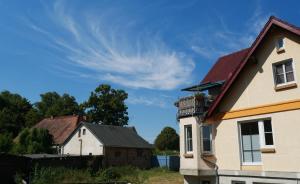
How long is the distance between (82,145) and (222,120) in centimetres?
3517

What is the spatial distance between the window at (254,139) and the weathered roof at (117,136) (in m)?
32.0

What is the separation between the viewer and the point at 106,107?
75.1 m

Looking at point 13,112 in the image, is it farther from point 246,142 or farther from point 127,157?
point 246,142

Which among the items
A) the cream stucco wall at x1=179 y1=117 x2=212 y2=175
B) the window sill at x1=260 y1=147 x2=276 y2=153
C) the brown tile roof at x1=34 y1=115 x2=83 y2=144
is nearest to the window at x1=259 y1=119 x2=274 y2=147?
the window sill at x1=260 y1=147 x2=276 y2=153

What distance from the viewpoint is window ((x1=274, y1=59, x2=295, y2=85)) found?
52.4ft

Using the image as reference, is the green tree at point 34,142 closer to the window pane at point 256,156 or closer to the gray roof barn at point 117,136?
the gray roof barn at point 117,136

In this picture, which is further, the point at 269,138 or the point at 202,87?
the point at 202,87

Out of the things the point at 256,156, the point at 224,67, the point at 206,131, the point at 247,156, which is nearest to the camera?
the point at 256,156

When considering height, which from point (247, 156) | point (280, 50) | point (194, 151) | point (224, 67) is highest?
point (224, 67)

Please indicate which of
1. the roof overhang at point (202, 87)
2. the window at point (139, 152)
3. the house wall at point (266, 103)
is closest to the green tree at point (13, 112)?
the window at point (139, 152)

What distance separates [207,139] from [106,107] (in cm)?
5667

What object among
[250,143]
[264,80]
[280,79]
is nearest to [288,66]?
[280,79]

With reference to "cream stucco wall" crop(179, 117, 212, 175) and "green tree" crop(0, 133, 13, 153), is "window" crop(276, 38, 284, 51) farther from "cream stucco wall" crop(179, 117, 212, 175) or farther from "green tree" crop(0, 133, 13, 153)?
"green tree" crop(0, 133, 13, 153)

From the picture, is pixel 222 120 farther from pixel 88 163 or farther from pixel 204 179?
pixel 88 163
